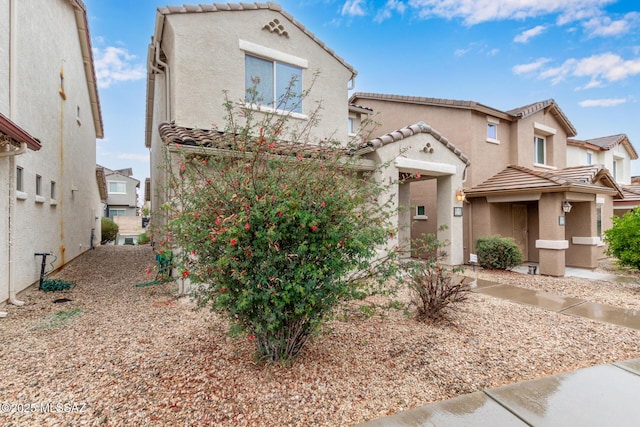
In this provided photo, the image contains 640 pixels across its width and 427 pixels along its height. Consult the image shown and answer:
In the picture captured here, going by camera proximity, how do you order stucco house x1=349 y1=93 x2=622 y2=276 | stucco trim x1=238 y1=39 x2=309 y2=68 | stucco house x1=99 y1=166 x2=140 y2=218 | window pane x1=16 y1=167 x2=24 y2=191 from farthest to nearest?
stucco house x1=99 y1=166 x2=140 y2=218 → stucco house x1=349 y1=93 x2=622 y2=276 → stucco trim x1=238 y1=39 x2=309 y2=68 → window pane x1=16 y1=167 x2=24 y2=191

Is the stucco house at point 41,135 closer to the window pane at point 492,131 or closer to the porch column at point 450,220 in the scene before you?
the porch column at point 450,220


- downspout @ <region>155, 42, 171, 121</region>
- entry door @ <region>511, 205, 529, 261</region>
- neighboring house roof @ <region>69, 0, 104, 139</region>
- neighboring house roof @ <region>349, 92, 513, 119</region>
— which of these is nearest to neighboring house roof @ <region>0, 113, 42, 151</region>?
downspout @ <region>155, 42, 171, 121</region>

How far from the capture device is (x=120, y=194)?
40625 mm

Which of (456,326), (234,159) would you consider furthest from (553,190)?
(234,159)

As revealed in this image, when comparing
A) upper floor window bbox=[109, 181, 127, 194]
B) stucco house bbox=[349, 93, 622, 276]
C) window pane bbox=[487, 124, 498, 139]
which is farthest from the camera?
upper floor window bbox=[109, 181, 127, 194]

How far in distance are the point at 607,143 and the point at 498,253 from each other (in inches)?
717

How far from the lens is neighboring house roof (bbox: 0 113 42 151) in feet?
16.7

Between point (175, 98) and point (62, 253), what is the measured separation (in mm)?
6632

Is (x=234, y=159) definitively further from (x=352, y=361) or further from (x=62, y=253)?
(x=62, y=253)

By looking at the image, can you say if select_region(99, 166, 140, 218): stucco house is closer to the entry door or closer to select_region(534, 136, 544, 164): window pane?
the entry door

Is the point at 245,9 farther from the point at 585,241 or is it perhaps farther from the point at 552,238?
the point at 585,241

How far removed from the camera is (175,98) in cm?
839

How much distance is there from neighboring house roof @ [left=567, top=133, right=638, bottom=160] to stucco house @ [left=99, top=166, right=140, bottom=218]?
4561 centimetres

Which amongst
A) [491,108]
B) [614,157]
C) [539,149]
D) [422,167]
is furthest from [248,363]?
[614,157]
